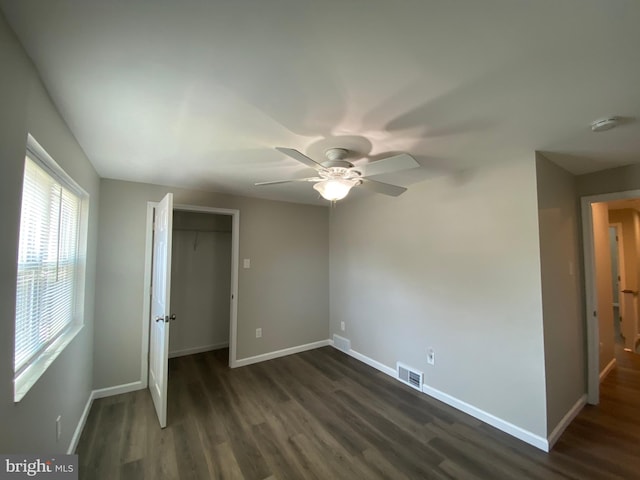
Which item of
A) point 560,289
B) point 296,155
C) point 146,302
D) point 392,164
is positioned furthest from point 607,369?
point 146,302

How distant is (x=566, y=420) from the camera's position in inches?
90.7

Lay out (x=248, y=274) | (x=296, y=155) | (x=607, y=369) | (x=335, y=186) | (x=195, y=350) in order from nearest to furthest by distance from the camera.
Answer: (x=296, y=155), (x=335, y=186), (x=607, y=369), (x=248, y=274), (x=195, y=350)

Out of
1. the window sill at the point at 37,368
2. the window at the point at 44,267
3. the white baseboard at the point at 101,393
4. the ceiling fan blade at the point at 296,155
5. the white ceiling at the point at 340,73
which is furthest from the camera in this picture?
the white baseboard at the point at 101,393

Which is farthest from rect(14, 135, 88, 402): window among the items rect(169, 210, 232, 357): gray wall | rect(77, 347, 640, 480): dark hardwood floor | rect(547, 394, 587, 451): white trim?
rect(547, 394, 587, 451): white trim

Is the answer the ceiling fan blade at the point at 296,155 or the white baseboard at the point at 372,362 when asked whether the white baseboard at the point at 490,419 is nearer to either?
the white baseboard at the point at 372,362

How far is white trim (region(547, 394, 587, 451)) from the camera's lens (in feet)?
6.88

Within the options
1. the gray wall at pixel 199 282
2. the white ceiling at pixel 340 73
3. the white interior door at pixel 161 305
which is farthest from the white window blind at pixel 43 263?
the gray wall at pixel 199 282

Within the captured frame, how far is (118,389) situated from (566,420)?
4341 mm

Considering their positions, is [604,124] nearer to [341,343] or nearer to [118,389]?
[341,343]

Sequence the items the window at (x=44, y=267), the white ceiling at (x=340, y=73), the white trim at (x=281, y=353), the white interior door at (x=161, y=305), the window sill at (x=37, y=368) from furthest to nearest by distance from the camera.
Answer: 1. the white trim at (x=281, y=353)
2. the white interior door at (x=161, y=305)
3. the window at (x=44, y=267)
4. the window sill at (x=37, y=368)
5. the white ceiling at (x=340, y=73)

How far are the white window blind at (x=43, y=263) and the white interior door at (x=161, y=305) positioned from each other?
65cm

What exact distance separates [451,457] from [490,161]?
7.88 feet

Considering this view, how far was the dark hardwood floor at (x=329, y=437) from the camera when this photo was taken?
6.07 ft

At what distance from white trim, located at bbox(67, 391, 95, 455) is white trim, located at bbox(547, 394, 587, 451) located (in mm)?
3604
